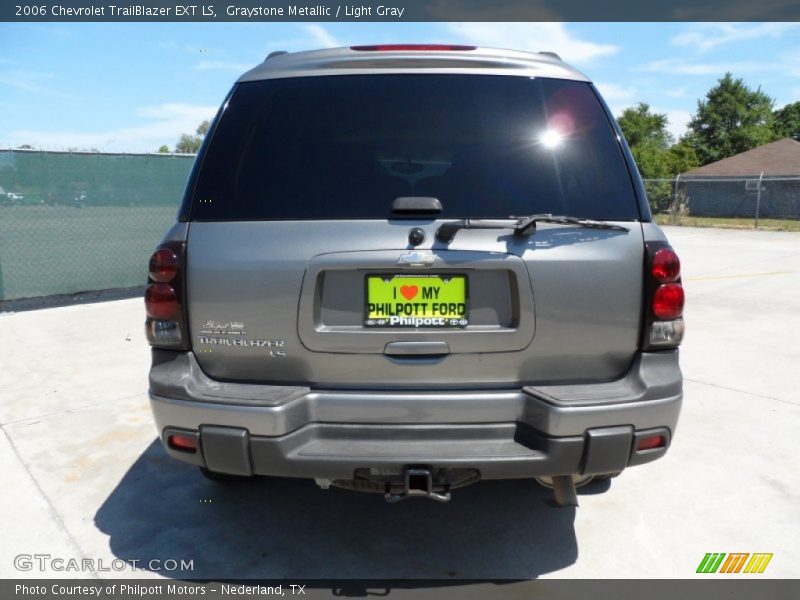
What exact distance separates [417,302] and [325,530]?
4.45ft

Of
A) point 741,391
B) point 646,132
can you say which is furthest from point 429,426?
point 646,132

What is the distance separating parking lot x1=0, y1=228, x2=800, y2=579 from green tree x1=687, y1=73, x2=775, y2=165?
49.9 meters

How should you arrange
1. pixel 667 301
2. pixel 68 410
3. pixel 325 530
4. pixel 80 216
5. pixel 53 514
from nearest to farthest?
pixel 667 301
pixel 325 530
pixel 53 514
pixel 68 410
pixel 80 216

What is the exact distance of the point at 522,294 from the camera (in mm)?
2355

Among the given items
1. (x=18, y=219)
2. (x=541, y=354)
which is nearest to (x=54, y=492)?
(x=541, y=354)

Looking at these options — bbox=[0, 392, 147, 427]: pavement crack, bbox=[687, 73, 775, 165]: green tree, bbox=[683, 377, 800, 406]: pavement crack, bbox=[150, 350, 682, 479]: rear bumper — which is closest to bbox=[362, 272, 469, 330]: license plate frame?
bbox=[150, 350, 682, 479]: rear bumper

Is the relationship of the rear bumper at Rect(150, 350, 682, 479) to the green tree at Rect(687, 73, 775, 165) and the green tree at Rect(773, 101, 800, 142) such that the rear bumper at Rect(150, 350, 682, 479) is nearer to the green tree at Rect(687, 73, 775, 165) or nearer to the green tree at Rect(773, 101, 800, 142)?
the green tree at Rect(687, 73, 775, 165)

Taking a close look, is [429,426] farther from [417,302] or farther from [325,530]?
[325,530]

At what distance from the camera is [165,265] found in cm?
245

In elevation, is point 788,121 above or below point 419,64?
above

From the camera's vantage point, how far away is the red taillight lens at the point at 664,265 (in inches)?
94.7

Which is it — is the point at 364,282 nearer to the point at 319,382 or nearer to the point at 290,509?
the point at 319,382

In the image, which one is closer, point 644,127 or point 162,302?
point 162,302

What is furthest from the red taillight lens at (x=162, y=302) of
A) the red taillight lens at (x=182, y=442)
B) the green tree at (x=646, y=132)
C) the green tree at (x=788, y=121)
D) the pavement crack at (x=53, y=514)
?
the green tree at (x=788, y=121)
